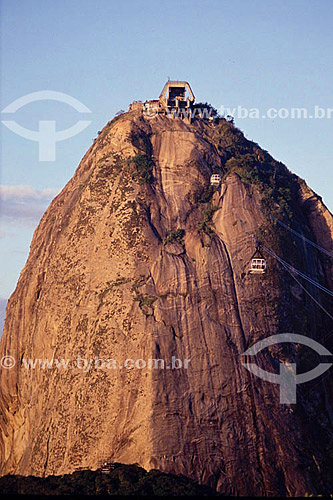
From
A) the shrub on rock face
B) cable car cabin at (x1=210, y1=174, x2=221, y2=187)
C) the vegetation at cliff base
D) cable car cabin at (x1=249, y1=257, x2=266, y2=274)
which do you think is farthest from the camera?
cable car cabin at (x1=210, y1=174, x2=221, y2=187)

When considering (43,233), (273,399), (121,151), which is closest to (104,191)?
(121,151)

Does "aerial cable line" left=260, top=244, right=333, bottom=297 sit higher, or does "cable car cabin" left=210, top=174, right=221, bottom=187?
"cable car cabin" left=210, top=174, right=221, bottom=187

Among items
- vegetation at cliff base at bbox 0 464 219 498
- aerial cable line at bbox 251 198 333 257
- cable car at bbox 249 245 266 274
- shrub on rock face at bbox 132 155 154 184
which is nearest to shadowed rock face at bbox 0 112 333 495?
shrub on rock face at bbox 132 155 154 184

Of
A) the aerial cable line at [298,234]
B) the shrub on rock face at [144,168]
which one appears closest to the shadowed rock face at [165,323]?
the shrub on rock face at [144,168]

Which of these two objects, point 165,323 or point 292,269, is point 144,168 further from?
point 165,323

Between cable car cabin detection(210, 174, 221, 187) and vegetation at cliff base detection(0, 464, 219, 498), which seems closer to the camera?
vegetation at cliff base detection(0, 464, 219, 498)

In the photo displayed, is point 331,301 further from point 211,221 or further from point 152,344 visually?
point 152,344

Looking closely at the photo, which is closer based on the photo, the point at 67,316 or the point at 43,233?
the point at 67,316

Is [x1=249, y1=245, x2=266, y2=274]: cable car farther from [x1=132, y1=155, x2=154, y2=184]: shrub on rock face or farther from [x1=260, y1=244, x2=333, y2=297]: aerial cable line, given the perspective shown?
[x1=132, y1=155, x2=154, y2=184]: shrub on rock face
